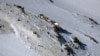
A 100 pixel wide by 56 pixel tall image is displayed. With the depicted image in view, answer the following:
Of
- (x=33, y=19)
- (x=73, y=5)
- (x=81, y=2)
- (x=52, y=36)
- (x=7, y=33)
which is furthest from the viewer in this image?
(x=81, y=2)

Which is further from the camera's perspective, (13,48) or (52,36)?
(52,36)

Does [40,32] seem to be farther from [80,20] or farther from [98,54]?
[80,20]

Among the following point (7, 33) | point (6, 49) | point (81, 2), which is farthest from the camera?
point (81, 2)

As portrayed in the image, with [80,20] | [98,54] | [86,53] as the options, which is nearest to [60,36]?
[86,53]

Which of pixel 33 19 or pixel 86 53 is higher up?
pixel 33 19

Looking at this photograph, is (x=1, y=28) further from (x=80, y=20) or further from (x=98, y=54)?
(x=80, y=20)

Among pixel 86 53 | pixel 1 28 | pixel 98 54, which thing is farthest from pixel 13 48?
pixel 98 54

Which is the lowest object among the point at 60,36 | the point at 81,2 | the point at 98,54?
the point at 81,2

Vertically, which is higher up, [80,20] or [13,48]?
[13,48]

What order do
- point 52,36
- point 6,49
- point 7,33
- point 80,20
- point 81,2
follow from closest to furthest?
point 6,49 → point 7,33 → point 52,36 → point 80,20 → point 81,2
